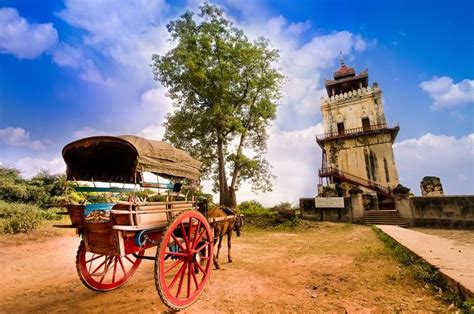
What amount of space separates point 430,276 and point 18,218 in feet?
55.9

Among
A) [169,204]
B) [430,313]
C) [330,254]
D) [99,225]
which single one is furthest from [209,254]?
[330,254]

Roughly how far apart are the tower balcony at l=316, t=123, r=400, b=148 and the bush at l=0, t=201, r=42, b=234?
26.9 meters

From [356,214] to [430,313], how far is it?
15.3 meters

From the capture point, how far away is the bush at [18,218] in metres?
12.6

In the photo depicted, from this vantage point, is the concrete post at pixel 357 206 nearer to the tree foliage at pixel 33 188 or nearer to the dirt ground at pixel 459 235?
the dirt ground at pixel 459 235

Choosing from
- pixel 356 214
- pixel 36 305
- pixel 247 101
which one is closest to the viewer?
pixel 36 305

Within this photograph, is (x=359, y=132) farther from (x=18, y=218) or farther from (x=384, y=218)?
(x=18, y=218)

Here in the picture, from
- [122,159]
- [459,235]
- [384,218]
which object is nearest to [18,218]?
[122,159]

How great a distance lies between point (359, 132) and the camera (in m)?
27.5

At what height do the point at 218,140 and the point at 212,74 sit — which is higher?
the point at 212,74

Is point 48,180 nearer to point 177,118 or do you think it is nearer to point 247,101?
point 177,118

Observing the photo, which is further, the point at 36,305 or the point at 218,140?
the point at 218,140

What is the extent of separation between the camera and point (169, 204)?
14.8 feet

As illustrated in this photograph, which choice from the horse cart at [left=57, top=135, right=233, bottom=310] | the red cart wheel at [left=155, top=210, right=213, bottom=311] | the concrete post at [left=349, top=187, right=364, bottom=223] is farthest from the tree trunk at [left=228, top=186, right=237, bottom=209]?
the red cart wheel at [left=155, top=210, right=213, bottom=311]
